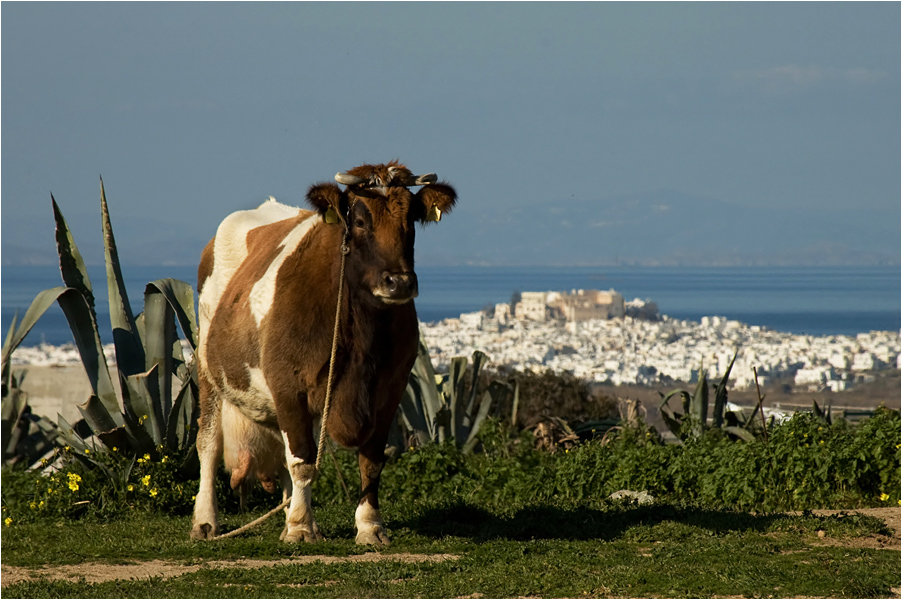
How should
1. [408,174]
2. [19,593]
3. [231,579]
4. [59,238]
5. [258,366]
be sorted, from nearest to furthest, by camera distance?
[19,593] → [231,579] → [408,174] → [258,366] → [59,238]

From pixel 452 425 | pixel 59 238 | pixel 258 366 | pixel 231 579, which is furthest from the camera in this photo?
pixel 452 425

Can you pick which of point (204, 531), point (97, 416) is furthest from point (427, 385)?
point (204, 531)

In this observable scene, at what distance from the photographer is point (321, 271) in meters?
7.17

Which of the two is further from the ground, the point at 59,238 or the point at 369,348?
the point at 59,238

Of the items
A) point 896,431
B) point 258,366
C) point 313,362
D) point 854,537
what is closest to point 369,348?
point 313,362

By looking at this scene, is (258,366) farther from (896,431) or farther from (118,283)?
(896,431)

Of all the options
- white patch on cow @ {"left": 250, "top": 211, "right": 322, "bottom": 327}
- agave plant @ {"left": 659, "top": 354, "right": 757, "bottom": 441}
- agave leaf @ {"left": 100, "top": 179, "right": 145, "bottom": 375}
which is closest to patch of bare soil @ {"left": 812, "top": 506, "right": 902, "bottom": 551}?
agave plant @ {"left": 659, "top": 354, "right": 757, "bottom": 441}

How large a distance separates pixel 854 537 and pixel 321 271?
402cm

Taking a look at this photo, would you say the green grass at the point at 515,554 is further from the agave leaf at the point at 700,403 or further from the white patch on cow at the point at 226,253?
the agave leaf at the point at 700,403

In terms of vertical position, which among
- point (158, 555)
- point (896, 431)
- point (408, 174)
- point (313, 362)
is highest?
point (408, 174)

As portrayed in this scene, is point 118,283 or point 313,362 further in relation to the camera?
point 118,283

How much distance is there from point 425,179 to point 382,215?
21.2 inches

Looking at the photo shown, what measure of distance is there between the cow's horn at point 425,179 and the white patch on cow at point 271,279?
94 centimetres

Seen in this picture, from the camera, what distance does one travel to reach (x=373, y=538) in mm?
7270
